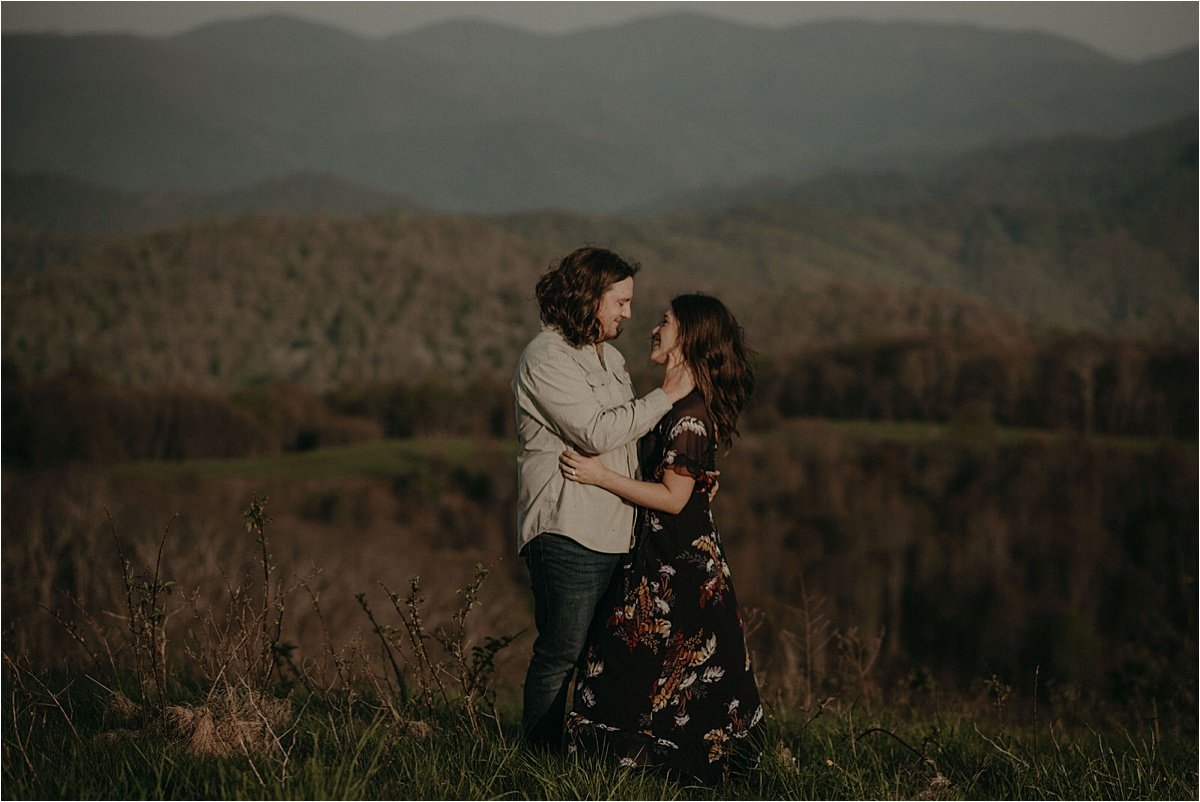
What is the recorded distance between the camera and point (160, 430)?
238 feet

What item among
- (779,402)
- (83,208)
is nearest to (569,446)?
(779,402)

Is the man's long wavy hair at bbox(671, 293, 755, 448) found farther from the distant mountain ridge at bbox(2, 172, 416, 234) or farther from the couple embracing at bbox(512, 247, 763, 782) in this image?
the distant mountain ridge at bbox(2, 172, 416, 234)

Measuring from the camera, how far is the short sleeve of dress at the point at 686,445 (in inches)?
145

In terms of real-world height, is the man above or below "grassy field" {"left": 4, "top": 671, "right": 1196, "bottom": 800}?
above

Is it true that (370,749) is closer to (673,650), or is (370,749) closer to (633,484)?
(673,650)

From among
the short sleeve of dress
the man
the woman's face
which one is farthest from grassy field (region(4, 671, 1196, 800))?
the woman's face

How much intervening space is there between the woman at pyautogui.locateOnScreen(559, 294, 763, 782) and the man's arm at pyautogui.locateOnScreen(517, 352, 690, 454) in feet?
0.49

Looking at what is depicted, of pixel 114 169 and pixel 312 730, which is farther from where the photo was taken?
pixel 114 169

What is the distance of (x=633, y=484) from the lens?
360cm

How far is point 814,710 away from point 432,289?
13796 cm

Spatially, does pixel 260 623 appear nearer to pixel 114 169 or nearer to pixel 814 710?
pixel 814 710

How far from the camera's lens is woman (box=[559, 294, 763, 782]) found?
12.0 ft

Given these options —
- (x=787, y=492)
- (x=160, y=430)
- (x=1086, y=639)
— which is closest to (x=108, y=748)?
(x=1086, y=639)

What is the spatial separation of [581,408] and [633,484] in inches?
12.8
